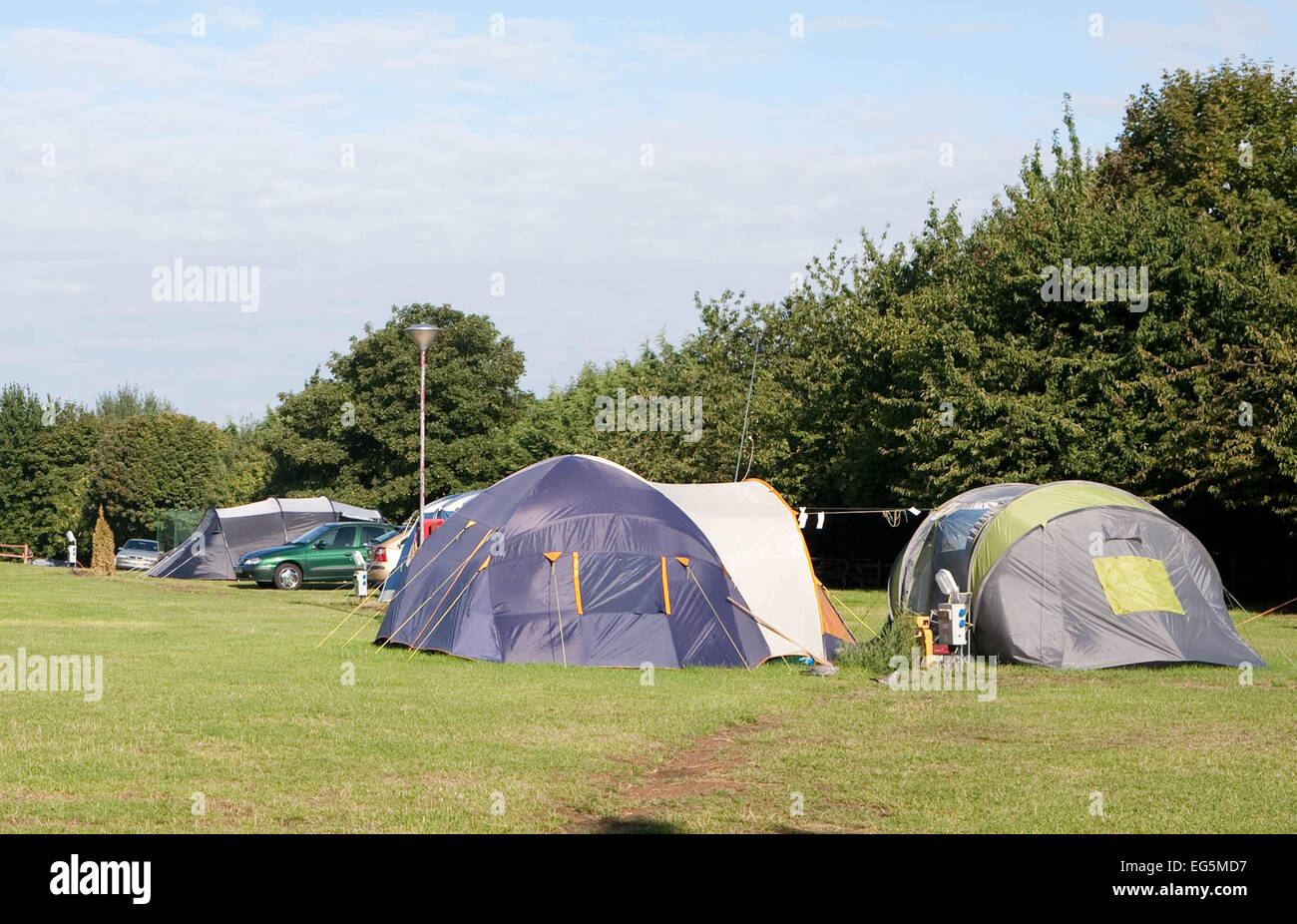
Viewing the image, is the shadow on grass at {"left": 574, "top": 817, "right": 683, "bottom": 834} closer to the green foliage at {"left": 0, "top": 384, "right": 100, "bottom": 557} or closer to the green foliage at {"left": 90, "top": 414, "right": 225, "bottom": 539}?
the green foliage at {"left": 90, "top": 414, "right": 225, "bottom": 539}

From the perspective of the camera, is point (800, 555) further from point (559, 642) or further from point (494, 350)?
point (494, 350)

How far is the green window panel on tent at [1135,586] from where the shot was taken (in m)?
15.8

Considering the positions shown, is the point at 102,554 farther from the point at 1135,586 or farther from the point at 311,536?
the point at 1135,586

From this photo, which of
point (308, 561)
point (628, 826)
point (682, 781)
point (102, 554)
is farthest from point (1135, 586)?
point (102, 554)

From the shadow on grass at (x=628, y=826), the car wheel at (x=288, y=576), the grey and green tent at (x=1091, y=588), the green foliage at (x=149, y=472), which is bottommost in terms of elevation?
the car wheel at (x=288, y=576)

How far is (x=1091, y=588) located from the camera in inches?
622

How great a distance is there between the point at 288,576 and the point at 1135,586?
68.9 ft

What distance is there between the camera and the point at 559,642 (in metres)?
15.4

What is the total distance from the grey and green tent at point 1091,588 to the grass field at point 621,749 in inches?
20.2

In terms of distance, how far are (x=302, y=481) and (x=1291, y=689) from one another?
46.6m

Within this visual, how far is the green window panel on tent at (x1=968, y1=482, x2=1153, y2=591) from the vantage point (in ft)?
53.0

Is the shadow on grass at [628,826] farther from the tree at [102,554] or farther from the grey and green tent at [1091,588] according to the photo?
the tree at [102,554]

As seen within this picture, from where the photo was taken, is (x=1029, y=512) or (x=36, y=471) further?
(x=36, y=471)

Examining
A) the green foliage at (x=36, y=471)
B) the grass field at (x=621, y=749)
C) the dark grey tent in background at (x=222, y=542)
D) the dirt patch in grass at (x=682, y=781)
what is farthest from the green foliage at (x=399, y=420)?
the dirt patch in grass at (x=682, y=781)
